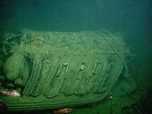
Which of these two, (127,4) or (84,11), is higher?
(127,4)

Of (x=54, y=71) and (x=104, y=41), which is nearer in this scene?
(x=54, y=71)

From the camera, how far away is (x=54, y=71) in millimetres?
3695

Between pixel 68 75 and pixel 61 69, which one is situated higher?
pixel 61 69

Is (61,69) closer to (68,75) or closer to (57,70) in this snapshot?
(57,70)

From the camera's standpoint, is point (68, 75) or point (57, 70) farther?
point (68, 75)

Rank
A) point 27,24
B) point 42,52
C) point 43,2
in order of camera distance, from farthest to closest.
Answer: point 43,2
point 27,24
point 42,52

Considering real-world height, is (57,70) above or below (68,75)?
above

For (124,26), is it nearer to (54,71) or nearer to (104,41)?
(104,41)

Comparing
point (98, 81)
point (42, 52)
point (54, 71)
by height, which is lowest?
point (98, 81)

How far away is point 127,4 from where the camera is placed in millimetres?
11766

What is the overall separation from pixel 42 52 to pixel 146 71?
5607 millimetres

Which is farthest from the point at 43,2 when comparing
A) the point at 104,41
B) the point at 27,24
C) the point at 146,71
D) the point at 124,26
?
the point at 146,71

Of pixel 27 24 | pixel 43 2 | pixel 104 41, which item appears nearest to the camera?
pixel 104 41

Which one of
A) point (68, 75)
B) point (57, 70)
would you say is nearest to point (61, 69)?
point (57, 70)
